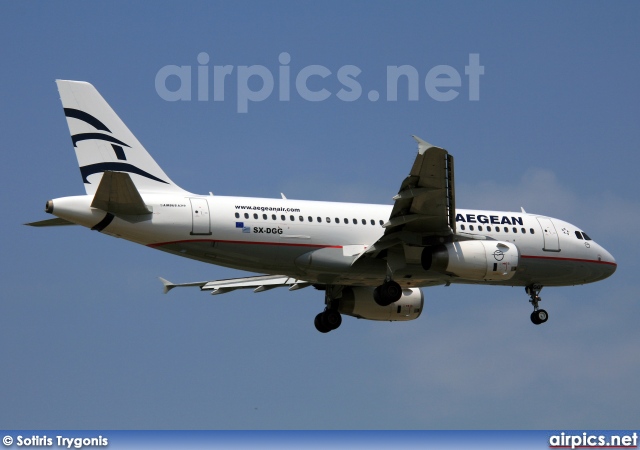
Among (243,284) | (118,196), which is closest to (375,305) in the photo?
(243,284)

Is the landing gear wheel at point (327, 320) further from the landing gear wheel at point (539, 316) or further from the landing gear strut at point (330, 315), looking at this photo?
the landing gear wheel at point (539, 316)

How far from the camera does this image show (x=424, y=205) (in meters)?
35.7

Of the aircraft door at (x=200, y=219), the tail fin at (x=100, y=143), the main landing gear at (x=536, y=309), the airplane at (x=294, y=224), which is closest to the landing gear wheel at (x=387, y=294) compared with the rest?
the airplane at (x=294, y=224)

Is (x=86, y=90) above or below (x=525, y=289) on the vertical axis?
above

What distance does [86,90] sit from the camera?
119ft

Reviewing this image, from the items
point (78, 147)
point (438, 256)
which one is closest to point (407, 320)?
point (438, 256)

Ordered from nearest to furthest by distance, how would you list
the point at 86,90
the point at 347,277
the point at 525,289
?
the point at 86,90 → the point at 347,277 → the point at 525,289

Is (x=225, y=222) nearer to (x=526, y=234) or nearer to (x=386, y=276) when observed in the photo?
(x=386, y=276)

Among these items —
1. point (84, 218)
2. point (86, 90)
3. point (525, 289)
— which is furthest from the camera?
point (525, 289)

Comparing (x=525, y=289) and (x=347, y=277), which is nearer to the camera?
(x=347, y=277)

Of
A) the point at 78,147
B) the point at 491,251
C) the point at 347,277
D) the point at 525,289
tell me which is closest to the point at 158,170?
the point at 78,147

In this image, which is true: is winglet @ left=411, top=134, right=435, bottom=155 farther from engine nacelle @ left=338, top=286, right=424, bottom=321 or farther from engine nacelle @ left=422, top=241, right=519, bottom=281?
engine nacelle @ left=338, top=286, right=424, bottom=321

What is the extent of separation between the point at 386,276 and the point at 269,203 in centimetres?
446

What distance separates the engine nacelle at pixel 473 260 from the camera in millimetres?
36844
